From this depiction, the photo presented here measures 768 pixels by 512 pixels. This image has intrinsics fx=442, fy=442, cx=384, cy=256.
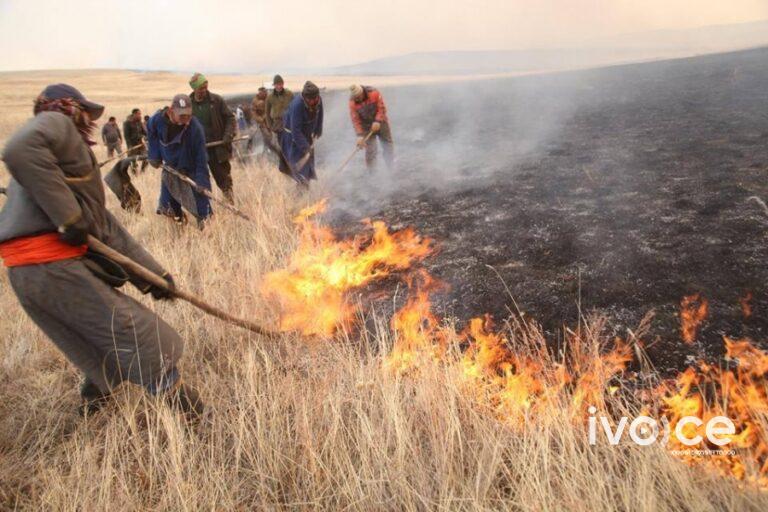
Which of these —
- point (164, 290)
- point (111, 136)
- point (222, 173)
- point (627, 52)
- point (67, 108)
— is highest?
point (627, 52)

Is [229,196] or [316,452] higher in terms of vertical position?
[229,196]

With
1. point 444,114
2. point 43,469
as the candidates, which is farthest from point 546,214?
point 444,114

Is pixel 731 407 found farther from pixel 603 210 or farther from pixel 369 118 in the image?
pixel 369 118

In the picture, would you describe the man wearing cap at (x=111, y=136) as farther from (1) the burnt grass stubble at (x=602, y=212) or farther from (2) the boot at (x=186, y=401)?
(2) the boot at (x=186, y=401)

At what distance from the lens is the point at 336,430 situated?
2.15 m

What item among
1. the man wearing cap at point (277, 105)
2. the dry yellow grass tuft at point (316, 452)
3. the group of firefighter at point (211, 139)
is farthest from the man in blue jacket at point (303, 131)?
the dry yellow grass tuft at point (316, 452)

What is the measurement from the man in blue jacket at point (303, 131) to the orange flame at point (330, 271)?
2109mm

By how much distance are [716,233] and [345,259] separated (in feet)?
11.5

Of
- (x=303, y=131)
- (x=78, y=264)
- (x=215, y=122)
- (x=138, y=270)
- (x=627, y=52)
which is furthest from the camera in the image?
(x=627, y=52)

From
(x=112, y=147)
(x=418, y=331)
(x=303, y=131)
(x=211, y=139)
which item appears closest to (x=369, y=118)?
(x=303, y=131)

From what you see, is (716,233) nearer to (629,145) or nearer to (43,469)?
(629,145)

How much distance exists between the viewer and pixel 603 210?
4941mm

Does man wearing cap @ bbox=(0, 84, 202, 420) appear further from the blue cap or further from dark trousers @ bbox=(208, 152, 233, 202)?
dark trousers @ bbox=(208, 152, 233, 202)

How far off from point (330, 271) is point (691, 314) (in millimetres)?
3077
